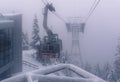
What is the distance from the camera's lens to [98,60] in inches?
2344

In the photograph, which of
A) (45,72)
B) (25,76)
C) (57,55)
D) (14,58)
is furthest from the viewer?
(14,58)

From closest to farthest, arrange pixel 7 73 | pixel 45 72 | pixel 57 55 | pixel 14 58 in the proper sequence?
pixel 45 72 → pixel 57 55 → pixel 7 73 → pixel 14 58

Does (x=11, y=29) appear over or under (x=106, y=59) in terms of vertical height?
over

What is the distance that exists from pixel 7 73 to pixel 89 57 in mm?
41541

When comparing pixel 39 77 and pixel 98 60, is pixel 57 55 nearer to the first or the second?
pixel 39 77

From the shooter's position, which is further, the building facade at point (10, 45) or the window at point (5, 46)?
the building facade at point (10, 45)

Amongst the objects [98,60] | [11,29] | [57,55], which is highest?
[11,29]

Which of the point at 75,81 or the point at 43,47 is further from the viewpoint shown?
the point at 43,47

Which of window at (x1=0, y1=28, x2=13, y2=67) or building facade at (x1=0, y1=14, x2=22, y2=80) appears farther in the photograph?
building facade at (x1=0, y1=14, x2=22, y2=80)

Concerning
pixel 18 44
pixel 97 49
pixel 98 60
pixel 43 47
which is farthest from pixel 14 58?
pixel 97 49

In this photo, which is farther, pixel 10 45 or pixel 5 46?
pixel 10 45

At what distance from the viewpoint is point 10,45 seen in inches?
838

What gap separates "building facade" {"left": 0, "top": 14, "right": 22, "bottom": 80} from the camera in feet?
63.8

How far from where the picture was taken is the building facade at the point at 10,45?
19438mm
